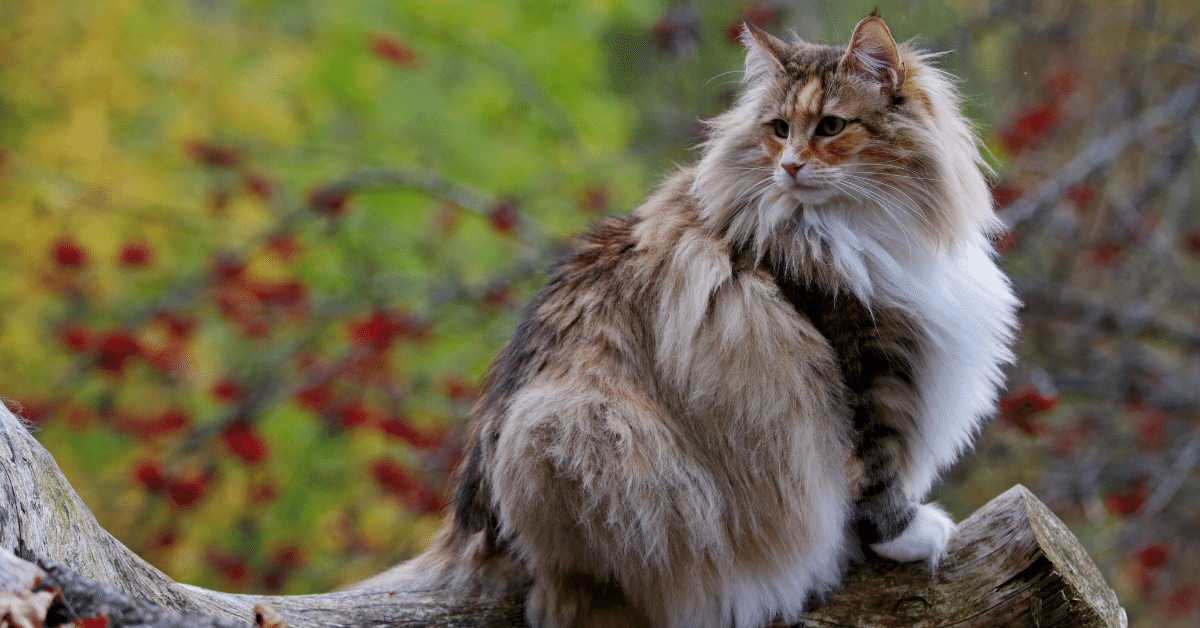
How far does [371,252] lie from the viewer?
5.61 m

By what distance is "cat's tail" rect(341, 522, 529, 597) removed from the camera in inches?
95.6

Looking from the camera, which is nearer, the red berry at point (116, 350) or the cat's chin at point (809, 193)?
the cat's chin at point (809, 193)

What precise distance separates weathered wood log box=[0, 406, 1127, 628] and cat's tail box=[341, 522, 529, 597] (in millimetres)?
48

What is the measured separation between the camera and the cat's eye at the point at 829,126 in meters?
2.27

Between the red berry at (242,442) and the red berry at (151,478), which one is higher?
the red berry at (242,442)

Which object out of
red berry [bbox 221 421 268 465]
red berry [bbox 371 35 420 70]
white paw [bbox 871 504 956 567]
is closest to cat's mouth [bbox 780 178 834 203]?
white paw [bbox 871 504 956 567]

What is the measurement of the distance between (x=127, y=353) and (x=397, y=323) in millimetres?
1252

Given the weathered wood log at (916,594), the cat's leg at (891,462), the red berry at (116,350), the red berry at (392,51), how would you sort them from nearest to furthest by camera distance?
the weathered wood log at (916,594) < the cat's leg at (891,462) < the red berry at (116,350) < the red berry at (392,51)

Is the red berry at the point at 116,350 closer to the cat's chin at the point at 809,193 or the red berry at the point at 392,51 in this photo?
the red berry at the point at 392,51

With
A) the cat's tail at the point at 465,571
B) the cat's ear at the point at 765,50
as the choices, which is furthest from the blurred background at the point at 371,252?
the cat's ear at the point at 765,50

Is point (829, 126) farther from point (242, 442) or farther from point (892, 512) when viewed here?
point (242, 442)

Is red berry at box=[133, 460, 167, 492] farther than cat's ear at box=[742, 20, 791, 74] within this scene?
Yes

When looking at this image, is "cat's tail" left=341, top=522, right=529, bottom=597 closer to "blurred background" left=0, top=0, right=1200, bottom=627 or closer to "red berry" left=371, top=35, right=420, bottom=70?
"blurred background" left=0, top=0, right=1200, bottom=627

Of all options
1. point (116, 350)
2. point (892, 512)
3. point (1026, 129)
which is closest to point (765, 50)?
point (892, 512)
